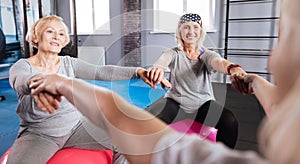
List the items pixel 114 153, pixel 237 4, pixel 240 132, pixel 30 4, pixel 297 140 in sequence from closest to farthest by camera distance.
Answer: pixel 297 140 → pixel 114 153 → pixel 240 132 → pixel 237 4 → pixel 30 4

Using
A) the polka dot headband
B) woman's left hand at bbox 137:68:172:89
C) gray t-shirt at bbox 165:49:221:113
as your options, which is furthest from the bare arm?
the polka dot headband

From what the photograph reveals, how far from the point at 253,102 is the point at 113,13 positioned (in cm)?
355

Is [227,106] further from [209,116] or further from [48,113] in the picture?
[48,113]

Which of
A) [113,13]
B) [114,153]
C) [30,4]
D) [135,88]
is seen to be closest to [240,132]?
[114,153]

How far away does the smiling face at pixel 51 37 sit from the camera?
135 centimetres

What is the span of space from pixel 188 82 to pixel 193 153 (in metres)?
1.29

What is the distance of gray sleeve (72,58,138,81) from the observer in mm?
1246

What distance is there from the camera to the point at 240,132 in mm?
2035

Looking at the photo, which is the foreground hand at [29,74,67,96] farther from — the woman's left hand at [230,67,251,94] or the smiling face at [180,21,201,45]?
the smiling face at [180,21,201,45]

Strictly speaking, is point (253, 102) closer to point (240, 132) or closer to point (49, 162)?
point (240, 132)

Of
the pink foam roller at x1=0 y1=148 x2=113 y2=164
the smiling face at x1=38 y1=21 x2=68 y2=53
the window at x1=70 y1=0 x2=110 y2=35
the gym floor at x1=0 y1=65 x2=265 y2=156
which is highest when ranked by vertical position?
the window at x1=70 y1=0 x2=110 y2=35

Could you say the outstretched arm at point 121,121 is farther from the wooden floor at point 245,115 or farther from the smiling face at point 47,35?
the wooden floor at point 245,115

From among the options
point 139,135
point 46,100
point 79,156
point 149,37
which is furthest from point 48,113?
point 149,37

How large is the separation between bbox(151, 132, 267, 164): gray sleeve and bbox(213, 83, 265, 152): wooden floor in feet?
4.77
